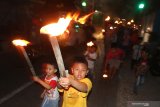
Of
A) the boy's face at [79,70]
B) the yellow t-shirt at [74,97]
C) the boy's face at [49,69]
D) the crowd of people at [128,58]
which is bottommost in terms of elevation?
the crowd of people at [128,58]

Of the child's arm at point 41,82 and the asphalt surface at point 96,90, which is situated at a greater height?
the child's arm at point 41,82

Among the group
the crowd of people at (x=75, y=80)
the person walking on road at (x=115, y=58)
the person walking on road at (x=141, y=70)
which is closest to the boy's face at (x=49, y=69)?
the crowd of people at (x=75, y=80)

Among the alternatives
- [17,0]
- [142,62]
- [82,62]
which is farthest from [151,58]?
[17,0]

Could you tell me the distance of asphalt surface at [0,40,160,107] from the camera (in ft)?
29.5

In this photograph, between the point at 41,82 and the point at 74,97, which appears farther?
the point at 41,82

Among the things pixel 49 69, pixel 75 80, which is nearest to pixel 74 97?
pixel 75 80

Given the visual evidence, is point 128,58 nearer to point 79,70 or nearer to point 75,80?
point 79,70

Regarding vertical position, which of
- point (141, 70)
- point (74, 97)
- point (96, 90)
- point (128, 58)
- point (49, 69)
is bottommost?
point (128, 58)

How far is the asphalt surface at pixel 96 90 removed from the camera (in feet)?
29.5

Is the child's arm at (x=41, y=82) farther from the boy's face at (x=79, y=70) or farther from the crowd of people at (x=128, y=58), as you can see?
the crowd of people at (x=128, y=58)

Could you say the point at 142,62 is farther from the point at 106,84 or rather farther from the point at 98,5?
the point at 98,5

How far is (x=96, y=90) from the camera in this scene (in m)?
11.0

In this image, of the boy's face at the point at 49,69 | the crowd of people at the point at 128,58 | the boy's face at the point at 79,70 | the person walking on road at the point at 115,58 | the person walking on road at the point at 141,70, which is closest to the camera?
the boy's face at the point at 79,70

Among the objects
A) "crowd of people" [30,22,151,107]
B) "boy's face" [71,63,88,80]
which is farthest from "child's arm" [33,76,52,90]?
"boy's face" [71,63,88,80]
